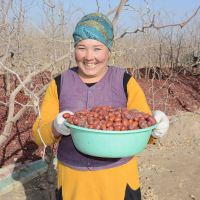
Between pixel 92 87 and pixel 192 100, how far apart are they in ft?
23.6

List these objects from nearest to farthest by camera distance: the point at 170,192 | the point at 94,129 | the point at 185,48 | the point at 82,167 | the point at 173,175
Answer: the point at 94,129
the point at 82,167
the point at 170,192
the point at 173,175
the point at 185,48

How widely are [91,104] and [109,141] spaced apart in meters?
0.39

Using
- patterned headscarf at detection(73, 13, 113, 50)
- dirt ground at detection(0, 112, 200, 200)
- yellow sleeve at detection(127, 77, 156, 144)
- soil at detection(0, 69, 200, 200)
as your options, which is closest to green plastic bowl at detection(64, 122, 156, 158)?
yellow sleeve at detection(127, 77, 156, 144)

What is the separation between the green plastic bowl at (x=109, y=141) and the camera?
166 cm

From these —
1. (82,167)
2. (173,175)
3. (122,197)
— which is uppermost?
(82,167)

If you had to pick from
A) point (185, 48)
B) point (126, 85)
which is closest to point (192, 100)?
point (185, 48)

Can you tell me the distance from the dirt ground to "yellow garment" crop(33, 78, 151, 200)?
5.78ft

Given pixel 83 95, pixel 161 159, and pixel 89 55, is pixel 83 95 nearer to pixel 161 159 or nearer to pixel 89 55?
pixel 89 55

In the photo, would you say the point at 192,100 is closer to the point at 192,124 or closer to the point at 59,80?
the point at 192,124

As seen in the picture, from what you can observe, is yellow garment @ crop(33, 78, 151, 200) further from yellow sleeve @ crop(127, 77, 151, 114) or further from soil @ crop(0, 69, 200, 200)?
soil @ crop(0, 69, 200, 200)

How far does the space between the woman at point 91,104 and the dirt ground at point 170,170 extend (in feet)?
5.84

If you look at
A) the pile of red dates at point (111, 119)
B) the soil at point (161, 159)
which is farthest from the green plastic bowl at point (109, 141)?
the soil at point (161, 159)

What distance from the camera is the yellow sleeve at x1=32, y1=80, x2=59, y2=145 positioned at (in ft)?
6.41

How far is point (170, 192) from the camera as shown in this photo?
153 inches
